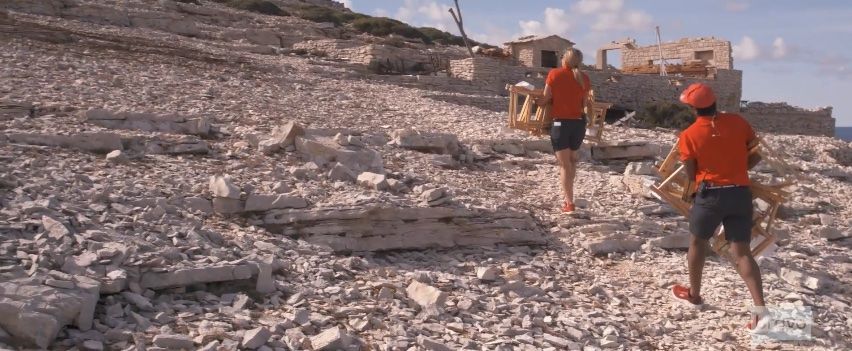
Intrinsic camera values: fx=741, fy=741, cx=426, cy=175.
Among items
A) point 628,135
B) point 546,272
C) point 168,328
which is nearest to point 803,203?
point 628,135

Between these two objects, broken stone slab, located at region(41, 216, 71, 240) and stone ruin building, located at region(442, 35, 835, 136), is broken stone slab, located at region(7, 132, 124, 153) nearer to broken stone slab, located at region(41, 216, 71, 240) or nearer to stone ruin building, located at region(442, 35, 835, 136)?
broken stone slab, located at region(41, 216, 71, 240)

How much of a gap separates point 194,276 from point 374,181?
253 cm

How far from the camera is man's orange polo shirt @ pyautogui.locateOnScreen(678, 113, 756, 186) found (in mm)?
4879

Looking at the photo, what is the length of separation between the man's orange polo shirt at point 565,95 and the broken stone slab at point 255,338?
4208 millimetres

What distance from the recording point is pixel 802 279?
5.96m

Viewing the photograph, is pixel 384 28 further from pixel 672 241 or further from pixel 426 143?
pixel 672 241

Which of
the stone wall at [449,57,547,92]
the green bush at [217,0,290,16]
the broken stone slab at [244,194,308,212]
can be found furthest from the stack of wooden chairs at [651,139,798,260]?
the green bush at [217,0,290,16]

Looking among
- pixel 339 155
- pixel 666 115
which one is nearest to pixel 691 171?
pixel 339 155

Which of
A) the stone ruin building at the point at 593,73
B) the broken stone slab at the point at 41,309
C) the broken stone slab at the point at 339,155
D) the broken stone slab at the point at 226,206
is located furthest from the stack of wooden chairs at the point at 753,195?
the stone ruin building at the point at 593,73

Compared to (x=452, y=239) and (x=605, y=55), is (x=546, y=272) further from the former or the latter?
(x=605, y=55)

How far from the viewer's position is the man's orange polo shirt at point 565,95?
286 inches

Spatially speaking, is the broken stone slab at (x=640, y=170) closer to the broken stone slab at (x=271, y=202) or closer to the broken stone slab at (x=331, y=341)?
the broken stone slab at (x=271, y=202)

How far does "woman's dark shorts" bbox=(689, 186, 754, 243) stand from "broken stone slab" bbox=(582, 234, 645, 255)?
1.70 meters

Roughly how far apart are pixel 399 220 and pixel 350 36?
27835 mm
